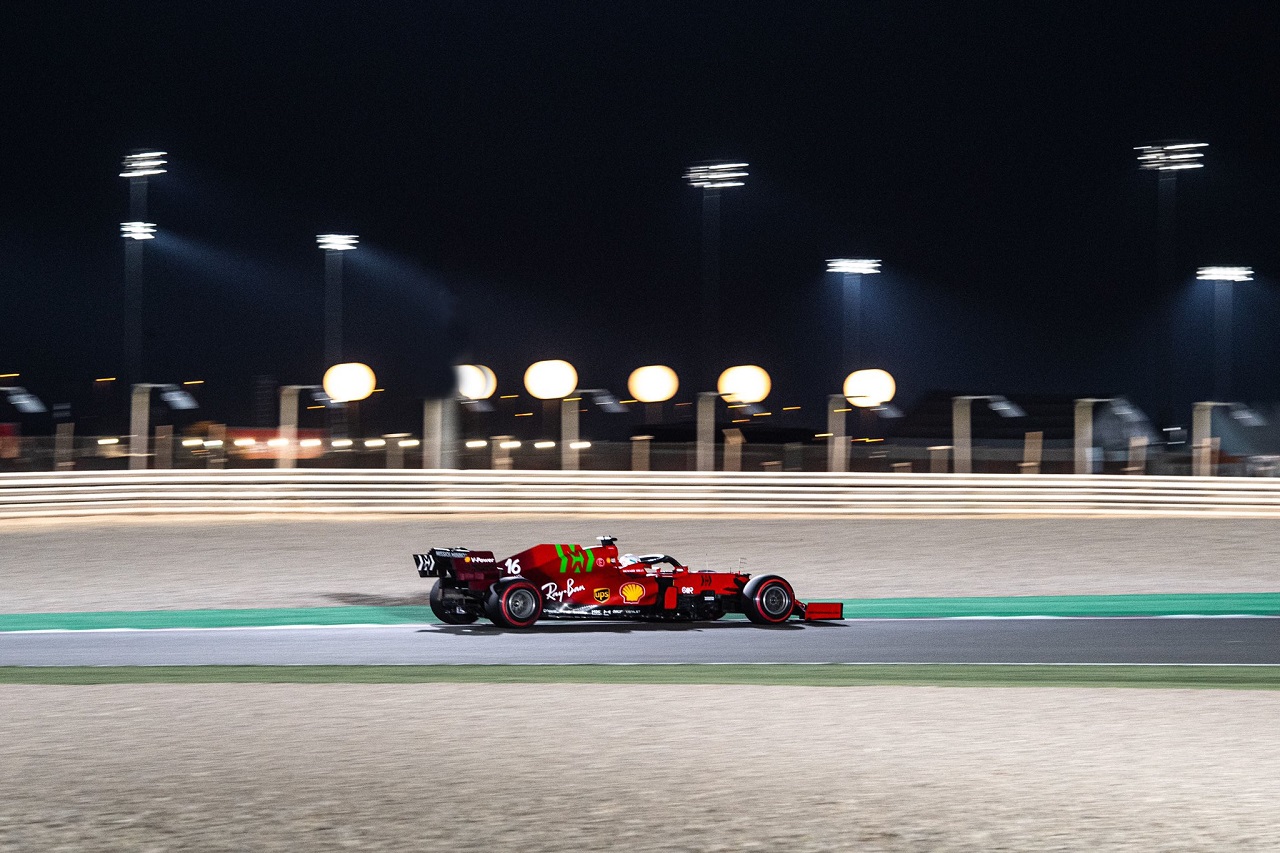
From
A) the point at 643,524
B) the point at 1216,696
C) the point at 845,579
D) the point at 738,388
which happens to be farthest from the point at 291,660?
the point at 738,388

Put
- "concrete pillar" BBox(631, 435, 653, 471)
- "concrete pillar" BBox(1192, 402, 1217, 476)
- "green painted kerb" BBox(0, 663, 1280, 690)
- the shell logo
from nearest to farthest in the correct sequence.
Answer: "green painted kerb" BBox(0, 663, 1280, 690) < the shell logo < "concrete pillar" BBox(631, 435, 653, 471) < "concrete pillar" BBox(1192, 402, 1217, 476)

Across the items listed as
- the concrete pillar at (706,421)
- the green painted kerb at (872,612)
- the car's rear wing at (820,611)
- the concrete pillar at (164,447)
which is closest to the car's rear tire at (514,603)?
the green painted kerb at (872,612)

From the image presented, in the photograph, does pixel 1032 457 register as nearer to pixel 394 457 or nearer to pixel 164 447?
pixel 394 457

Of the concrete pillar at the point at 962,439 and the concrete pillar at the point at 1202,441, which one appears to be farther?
the concrete pillar at the point at 1202,441

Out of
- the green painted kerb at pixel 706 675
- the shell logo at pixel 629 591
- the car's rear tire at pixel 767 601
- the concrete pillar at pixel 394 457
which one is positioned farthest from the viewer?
the concrete pillar at pixel 394 457

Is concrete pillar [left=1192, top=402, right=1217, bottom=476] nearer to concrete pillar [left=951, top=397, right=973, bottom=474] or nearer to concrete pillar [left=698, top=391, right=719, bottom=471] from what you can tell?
concrete pillar [left=951, top=397, right=973, bottom=474]

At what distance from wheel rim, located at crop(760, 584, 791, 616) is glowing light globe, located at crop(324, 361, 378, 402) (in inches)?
1468

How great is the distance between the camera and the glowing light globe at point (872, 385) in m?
52.1

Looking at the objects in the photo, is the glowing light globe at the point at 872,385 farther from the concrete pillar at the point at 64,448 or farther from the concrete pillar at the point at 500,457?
the concrete pillar at the point at 64,448

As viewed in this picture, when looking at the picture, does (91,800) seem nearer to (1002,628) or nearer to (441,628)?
(441,628)

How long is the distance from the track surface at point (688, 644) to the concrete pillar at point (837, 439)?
12.7 m

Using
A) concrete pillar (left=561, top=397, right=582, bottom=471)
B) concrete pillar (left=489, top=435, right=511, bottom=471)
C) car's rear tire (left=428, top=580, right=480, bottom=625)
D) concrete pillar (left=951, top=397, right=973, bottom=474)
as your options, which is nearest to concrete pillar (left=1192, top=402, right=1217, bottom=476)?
concrete pillar (left=951, top=397, right=973, bottom=474)

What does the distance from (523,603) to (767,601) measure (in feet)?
6.52

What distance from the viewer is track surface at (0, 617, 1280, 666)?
1100 cm
